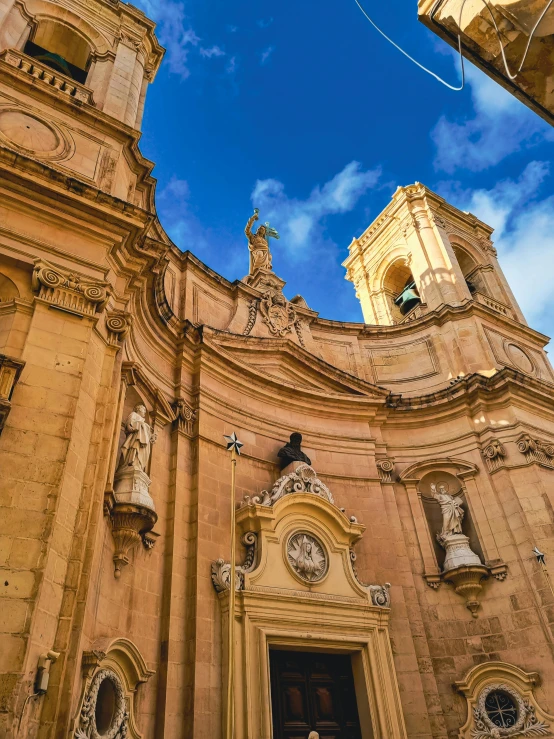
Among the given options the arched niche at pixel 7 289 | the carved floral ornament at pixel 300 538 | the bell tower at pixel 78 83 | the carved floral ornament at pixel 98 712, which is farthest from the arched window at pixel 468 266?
the carved floral ornament at pixel 98 712

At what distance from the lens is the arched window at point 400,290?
19.7 metres

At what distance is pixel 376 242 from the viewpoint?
2125 centimetres

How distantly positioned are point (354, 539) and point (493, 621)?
3.09 metres

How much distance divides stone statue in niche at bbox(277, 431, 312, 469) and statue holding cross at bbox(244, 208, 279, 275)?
553 cm

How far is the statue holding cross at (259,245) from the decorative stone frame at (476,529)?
665 centimetres

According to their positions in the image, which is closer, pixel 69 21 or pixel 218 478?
pixel 218 478

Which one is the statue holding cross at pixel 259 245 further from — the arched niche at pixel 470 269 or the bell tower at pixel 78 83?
the arched niche at pixel 470 269

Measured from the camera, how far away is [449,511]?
12273mm

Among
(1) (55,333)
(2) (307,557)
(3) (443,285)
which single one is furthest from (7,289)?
(3) (443,285)

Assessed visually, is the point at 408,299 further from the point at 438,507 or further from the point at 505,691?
the point at 505,691

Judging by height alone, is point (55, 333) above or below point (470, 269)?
below

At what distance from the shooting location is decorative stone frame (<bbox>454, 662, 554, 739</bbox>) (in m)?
9.47

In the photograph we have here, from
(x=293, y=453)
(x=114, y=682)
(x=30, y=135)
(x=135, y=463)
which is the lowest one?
(x=114, y=682)

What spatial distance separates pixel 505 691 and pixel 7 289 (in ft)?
34.4
